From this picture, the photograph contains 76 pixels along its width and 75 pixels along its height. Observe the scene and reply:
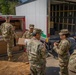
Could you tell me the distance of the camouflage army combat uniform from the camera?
7425mm

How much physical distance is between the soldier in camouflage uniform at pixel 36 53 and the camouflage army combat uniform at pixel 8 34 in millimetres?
3266

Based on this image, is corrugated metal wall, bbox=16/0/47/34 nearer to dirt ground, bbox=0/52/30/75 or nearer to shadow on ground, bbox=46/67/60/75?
shadow on ground, bbox=46/67/60/75

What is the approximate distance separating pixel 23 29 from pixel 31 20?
620 mm

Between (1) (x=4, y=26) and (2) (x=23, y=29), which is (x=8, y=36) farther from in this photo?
(2) (x=23, y=29)

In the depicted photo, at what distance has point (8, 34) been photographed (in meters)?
7.54

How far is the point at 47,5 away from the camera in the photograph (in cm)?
695

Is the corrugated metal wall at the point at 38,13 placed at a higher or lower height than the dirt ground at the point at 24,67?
higher

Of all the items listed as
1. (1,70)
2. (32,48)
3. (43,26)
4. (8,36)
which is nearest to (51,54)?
(43,26)

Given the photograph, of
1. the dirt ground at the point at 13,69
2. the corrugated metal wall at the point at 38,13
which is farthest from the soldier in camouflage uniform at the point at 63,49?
the corrugated metal wall at the point at 38,13

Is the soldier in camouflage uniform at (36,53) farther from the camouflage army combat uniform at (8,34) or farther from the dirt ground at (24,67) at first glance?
the camouflage army combat uniform at (8,34)

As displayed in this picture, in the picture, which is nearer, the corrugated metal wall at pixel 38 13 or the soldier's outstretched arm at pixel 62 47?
the soldier's outstretched arm at pixel 62 47

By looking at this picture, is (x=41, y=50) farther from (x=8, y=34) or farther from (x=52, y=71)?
(x=8, y=34)

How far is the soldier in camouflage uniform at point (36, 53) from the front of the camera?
4.21 metres

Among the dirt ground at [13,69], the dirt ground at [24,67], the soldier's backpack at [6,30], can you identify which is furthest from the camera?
the soldier's backpack at [6,30]
